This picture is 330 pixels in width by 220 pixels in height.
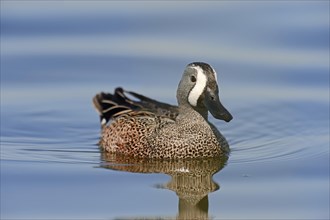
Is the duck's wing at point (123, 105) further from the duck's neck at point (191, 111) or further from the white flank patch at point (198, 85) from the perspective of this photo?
the white flank patch at point (198, 85)

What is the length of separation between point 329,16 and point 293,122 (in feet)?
11.1

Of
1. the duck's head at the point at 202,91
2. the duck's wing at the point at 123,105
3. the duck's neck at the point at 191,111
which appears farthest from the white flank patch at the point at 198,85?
the duck's wing at the point at 123,105

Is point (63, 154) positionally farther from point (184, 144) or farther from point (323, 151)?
point (323, 151)

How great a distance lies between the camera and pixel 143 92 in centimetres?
1582

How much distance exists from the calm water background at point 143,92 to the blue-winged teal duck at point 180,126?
265 mm

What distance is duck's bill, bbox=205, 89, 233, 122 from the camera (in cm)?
1320

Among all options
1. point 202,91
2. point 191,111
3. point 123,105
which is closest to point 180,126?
point 191,111

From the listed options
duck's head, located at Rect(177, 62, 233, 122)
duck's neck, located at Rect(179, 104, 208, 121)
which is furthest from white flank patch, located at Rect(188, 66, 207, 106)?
duck's neck, located at Rect(179, 104, 208, 121)

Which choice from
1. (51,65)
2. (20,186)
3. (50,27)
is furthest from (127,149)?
(50,27)

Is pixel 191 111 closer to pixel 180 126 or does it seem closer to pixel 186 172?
pixel 180 126

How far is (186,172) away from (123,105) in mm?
1529

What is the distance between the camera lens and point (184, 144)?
13.7 metres

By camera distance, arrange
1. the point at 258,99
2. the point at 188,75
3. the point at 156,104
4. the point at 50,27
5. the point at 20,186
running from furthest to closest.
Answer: the point at 50,27
the point at 258,99
the point at 156,104
the point at 188,75
the point at 20,186

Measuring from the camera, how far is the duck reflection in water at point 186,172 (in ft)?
40.5
